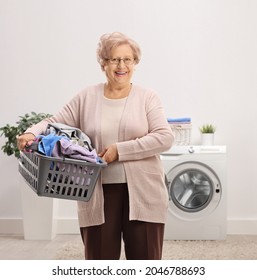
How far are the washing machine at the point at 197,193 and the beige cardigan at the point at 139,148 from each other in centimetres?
261

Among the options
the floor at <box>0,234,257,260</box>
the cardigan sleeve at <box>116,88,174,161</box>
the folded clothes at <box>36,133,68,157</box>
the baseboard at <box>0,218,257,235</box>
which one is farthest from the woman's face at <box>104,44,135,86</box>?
the baseboard at <box>0,218,257,235</box>

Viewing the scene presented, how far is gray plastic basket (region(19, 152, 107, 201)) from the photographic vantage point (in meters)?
1.99

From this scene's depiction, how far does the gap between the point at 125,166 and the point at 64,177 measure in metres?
0.28

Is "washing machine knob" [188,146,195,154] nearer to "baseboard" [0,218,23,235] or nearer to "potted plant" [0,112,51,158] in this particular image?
"potted plant" [0,112,51,158]

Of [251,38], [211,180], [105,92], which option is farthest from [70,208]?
[105,92]

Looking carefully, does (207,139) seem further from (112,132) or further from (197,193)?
(112,132)

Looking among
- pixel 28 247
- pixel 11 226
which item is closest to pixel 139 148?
pixel 28 247

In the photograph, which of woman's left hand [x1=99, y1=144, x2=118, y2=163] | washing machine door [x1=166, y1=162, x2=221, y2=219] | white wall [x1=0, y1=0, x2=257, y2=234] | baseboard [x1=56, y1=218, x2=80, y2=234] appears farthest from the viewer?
baseboard [x1=56, y1=218, x2=80, y2=234]

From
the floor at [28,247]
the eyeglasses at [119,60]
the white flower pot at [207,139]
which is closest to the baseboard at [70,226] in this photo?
the floor at [28,247]

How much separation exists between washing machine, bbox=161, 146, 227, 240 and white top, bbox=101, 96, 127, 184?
2.65 m

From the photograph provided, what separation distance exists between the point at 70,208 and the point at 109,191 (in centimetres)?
320

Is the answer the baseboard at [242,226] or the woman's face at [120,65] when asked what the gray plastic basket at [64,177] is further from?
the baseboard at [242,226]

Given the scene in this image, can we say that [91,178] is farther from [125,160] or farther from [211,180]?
[211,180]

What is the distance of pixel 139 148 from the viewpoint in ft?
7.09
